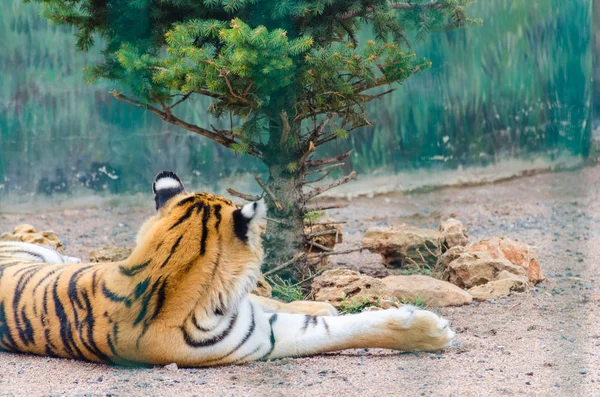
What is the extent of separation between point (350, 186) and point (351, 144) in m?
0.39

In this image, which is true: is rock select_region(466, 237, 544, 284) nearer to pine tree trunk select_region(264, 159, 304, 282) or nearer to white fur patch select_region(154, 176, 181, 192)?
pine tree trunk select_region(264, 159, 304, 282)

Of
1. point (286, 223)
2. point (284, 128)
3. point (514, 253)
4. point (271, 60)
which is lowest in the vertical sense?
point (514, 253)

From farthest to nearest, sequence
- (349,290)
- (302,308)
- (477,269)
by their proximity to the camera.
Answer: (477,269), (349,290), (302,308)

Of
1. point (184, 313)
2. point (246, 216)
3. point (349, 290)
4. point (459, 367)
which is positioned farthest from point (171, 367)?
point (349, 290)

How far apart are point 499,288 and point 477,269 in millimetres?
209

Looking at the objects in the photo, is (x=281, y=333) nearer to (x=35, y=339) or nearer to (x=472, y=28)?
(x=35, y=339)

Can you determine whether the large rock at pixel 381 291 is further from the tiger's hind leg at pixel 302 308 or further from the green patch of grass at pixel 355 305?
the tiger's hind leg at pixel 302 308

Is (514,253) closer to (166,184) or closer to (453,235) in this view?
(453,235)

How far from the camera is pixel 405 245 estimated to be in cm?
458

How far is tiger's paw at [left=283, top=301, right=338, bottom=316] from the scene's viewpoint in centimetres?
340

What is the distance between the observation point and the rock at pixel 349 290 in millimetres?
3688

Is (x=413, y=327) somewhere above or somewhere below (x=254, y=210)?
below

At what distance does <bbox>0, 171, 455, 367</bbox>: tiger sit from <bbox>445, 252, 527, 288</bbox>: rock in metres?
1.10

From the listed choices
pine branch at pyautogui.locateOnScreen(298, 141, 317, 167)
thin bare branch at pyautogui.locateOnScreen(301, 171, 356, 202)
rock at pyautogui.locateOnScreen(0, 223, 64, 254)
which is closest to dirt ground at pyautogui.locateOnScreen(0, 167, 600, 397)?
thin bare branch at pyautogui.locateOnScreen(301, 171, 356, 202)
